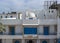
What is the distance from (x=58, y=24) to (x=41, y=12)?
294 inches

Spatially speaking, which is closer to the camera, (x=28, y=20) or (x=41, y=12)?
(x=28, y=20)

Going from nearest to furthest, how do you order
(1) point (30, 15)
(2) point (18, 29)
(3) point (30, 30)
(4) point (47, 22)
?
(4) point (47, 22)
(3) point (30, 30)
(2) point (18, 29)
(1) point (30, 15)

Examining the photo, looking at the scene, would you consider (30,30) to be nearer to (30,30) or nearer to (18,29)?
(30,30)

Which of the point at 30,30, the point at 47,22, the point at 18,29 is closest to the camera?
the point at 47,22

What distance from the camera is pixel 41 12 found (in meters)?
45.1

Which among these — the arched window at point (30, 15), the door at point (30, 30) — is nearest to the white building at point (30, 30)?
the door at point (30, 30)

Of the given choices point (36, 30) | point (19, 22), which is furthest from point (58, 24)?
point (19, 22)

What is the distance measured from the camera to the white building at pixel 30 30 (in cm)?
3975

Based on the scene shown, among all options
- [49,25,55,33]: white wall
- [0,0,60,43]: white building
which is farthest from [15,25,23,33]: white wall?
[49,25,55,33]: white wall

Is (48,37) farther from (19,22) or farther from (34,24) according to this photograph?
(19,22)

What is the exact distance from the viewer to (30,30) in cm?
4072

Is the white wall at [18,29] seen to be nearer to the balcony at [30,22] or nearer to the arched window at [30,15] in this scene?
the balcony at [30,22]

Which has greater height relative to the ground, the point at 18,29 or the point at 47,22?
the point at 47,22

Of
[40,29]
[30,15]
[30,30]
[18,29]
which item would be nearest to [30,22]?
[30,30]
